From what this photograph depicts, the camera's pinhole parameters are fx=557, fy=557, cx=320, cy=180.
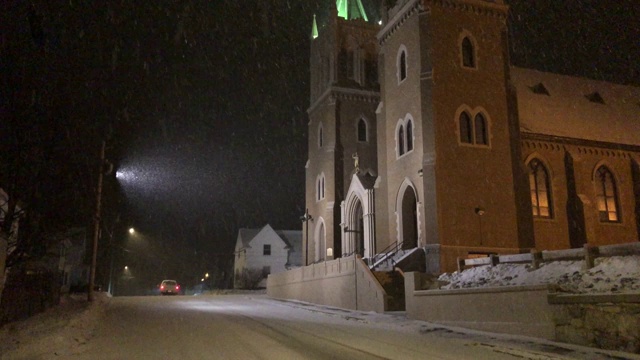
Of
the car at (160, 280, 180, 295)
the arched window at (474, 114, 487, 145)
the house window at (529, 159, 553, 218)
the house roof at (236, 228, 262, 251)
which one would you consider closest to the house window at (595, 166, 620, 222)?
the house window at (529, 159, 553, 218)

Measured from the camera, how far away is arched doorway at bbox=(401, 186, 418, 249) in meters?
29.3

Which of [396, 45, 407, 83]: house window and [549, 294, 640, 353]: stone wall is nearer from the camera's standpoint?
[549, 294, 640, 353]: stone wall

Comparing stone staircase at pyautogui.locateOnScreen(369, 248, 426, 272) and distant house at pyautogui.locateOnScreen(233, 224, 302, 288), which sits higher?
distant house at pyautogui.locateOnScreen(233, 224, 302, 288)

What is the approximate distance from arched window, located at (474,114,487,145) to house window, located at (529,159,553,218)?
13.1 ft

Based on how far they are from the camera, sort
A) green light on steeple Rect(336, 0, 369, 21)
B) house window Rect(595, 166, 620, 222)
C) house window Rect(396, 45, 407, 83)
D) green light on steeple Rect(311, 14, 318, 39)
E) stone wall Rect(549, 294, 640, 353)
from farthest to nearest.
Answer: green light on steeple Rect(311, 14, 318, 39) < green light on steeple Rect(336, 0, 369, 21) < house window Rect(595, 166, 620, 222) < house window Rect(396, 45, 407, 83) < stone wall Rect(549, 294, 640, 353)

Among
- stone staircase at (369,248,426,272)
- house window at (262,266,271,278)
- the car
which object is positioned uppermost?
house window at (262,266,271,278)

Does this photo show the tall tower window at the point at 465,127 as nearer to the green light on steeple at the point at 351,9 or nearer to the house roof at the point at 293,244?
the green light on steeple at the point at 351,9

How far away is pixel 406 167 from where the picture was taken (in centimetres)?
2953

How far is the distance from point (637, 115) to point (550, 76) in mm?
6064

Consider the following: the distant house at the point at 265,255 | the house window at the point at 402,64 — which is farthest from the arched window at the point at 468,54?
the distant house at the point at 265,255

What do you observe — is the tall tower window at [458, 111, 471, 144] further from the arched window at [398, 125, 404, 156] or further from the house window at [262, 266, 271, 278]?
the house window at [262, 266, 271, 278]

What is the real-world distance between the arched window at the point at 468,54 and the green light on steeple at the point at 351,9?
1869 cm

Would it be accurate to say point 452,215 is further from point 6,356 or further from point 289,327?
point 6,356

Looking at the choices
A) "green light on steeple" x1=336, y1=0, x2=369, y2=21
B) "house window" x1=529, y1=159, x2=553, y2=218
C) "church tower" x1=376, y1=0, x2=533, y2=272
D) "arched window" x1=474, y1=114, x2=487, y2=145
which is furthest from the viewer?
"green light on steeple" x1=336, y1=0, x2=369, y2=21
